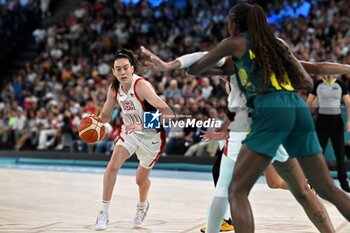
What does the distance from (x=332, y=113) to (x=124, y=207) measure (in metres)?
3.66

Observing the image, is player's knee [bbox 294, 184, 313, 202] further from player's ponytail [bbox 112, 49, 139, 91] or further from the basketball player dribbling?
player's ponytail [bbox 112, 49, 139, 91]

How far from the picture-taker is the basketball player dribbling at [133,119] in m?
6.59

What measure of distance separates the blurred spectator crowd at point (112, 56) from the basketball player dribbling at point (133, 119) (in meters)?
4.99

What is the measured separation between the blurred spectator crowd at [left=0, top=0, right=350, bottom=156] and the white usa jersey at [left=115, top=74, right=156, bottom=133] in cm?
504

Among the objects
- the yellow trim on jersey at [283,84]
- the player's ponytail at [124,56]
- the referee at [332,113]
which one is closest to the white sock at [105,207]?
the player's ponytail at [124,56]

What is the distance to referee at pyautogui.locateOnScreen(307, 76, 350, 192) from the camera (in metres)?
9.60

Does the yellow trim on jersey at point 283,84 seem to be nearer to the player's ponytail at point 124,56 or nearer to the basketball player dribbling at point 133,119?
the basketball player dribbling at point 133,119

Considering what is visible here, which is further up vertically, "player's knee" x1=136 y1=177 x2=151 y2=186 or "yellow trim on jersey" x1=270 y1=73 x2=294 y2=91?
"yellow trim on jersey" x1=270 y1=73 x2=294 y2=91

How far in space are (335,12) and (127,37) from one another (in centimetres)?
746

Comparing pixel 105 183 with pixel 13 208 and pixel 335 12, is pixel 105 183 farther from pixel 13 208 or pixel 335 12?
pixel 335 12

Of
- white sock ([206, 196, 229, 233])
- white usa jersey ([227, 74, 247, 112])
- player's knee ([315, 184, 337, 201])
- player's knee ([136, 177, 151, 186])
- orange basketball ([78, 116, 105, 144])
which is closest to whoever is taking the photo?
player's knee ([315, 184, 337, 201])

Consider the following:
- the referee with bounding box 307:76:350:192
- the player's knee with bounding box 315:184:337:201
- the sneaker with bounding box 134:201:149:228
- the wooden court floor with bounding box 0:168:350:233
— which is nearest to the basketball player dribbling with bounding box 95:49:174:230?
the sneaker with bounding box 134:201:149:228

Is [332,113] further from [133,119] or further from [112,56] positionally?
[112,56]

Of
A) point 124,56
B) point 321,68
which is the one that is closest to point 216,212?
point 321,68
